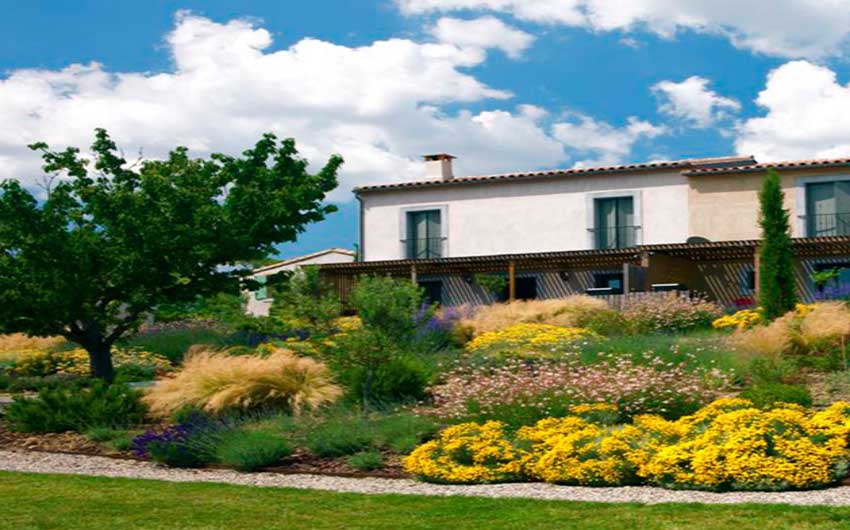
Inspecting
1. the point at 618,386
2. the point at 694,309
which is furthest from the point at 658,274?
the point at 618,386

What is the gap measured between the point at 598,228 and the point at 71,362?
16.4 meters

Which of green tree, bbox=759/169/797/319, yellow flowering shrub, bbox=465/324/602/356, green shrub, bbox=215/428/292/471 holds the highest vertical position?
green tree, bbox=759/169/797/319

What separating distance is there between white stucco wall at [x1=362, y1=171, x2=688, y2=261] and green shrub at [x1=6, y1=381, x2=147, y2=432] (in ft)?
68.9

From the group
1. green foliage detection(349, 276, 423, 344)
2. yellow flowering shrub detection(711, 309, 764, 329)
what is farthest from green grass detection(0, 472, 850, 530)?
yellow flowering shrub detection(711, 309, 764, 329)

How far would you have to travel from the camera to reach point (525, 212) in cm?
3384

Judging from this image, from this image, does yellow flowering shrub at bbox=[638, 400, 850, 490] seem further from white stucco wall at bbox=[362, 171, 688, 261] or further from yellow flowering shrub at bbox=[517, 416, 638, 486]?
white stucco wall at bbox=[362, 171, 688, 261]

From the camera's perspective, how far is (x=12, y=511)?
875 centimetres

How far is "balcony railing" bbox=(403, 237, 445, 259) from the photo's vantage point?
35.2 m

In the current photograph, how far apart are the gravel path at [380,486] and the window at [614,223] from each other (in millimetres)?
22813

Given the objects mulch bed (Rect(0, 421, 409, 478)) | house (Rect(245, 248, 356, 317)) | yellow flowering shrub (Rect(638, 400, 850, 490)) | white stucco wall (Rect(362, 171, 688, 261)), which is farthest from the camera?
house (Rect(245, 248, 356, 317))

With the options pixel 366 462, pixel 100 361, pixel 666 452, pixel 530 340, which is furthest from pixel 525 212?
pixel 666 452

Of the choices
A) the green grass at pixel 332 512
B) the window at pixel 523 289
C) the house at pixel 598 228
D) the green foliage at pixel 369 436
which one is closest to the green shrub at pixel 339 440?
the green foliage at pixel 369 436

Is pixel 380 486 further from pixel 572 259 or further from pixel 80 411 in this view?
pixel 572 259

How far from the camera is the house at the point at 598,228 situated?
30250 mm
